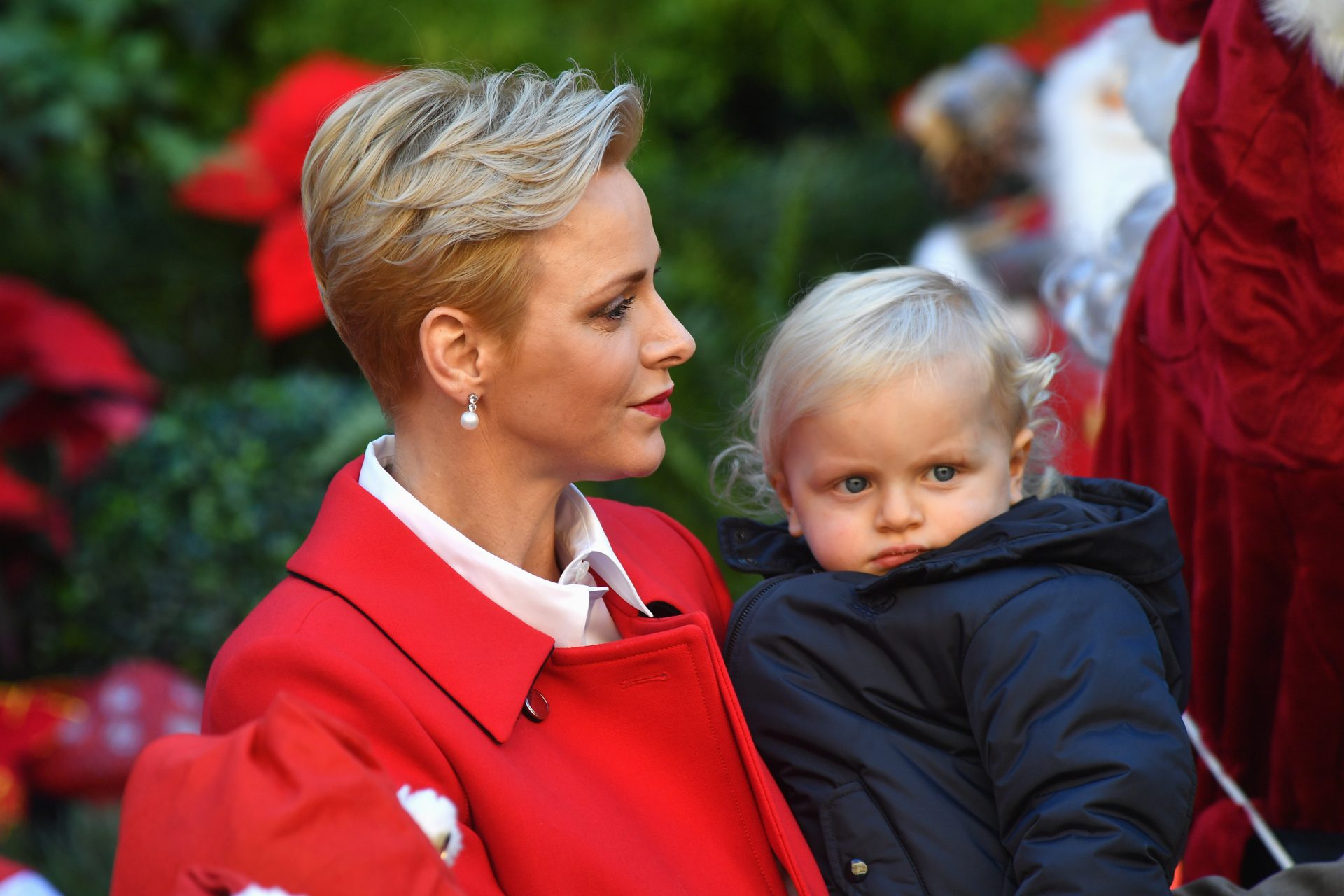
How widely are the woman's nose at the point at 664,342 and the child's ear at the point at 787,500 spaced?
0.92ft

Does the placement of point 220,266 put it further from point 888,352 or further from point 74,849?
point 888,352

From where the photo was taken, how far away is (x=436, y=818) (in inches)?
55.9

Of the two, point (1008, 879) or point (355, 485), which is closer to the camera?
point (1008, 879)

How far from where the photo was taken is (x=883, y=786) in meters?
1.73

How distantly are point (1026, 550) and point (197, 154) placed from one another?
3890 millimetres

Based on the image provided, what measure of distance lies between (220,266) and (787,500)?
3319mm

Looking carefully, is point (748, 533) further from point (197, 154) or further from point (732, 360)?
point (197, 154)

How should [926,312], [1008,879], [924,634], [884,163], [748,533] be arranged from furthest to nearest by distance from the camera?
1. [884,163]
2. [748,533]
3. [926,312]
4. [924,634]
5. [1008,879]

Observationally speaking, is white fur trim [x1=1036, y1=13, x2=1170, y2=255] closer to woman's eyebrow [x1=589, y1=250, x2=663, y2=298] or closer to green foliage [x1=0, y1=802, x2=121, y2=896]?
woman's eyebrow [x1=589, y1=250, x2=663, y2=298]

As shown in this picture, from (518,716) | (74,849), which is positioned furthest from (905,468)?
(74,849)

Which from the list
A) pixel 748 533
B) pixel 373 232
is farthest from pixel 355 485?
pixel 748 533

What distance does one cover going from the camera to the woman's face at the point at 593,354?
181 centimetres

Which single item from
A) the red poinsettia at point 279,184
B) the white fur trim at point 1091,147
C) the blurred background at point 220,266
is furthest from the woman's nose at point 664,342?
the white fur trim at point 1091,147

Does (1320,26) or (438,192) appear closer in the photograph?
(1320,26)
